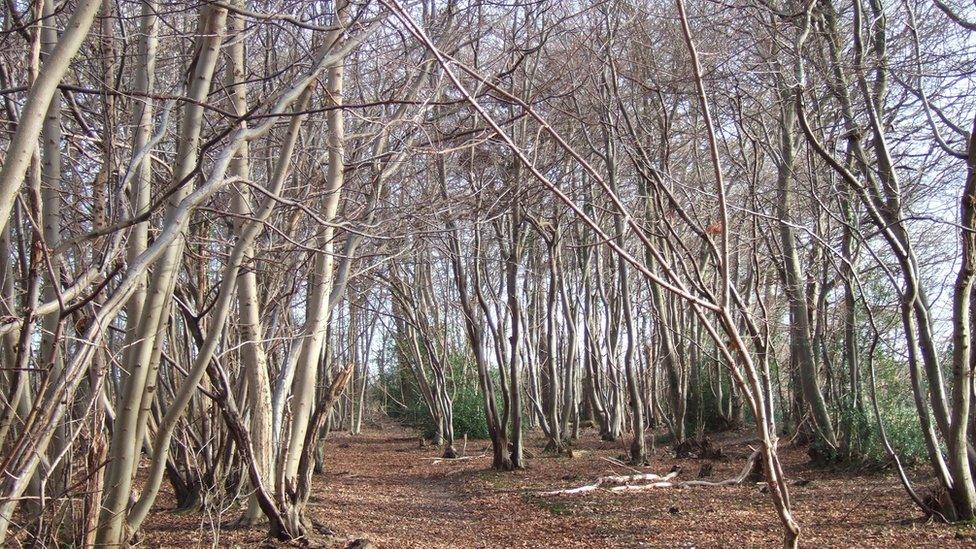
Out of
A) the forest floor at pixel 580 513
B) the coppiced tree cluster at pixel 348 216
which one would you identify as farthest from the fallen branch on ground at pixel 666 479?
the forest floor at pixel 580 513

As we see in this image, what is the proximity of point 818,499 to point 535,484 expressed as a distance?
11.5ft

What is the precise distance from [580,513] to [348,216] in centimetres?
393

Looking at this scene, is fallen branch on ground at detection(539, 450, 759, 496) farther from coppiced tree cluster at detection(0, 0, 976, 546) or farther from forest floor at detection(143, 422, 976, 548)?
forest floor at detection(143, 422, 976, 548)

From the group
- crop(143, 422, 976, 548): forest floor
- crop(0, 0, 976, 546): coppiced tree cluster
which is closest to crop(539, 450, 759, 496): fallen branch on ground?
crop(0, 0, 976, 546): coppiced tree cluster

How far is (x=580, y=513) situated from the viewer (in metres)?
8.09

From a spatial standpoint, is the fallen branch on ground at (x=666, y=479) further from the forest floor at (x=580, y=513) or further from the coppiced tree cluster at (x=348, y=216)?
the forest floor at (x=580, y=513)

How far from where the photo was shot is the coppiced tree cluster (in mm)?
3637

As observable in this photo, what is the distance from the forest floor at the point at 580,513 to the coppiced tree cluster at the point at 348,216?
38 centimetres

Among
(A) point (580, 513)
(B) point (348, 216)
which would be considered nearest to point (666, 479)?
(A) point (580, 513)

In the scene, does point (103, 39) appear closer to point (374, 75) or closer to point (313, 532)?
point (313, 532)

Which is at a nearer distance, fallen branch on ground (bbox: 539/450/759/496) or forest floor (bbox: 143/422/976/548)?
fallen branch on ground (bbox: 539/450/759/496)

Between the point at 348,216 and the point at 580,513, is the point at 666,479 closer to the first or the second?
the point at 580,513

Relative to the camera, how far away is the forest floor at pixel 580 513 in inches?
246

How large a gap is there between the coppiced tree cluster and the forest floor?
0.38 m
